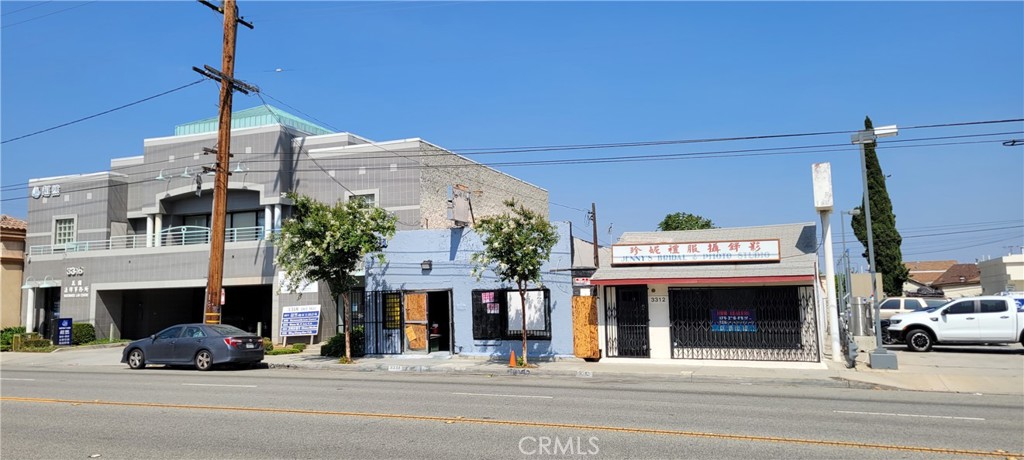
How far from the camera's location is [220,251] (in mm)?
23859

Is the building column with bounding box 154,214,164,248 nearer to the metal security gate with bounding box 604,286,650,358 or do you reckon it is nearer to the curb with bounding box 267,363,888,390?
the curb with bounding box 267,363,888,390

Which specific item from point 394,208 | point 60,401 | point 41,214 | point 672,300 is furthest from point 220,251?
point 41,214

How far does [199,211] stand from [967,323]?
107 ft

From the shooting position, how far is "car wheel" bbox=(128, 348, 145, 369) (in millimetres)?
21391

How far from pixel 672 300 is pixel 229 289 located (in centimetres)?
2456

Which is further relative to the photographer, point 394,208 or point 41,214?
point 41,214

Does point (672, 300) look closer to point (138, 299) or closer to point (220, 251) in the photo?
point (220, 251)

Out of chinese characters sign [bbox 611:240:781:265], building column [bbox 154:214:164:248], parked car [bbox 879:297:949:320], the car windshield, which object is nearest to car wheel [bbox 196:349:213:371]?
the car windshield

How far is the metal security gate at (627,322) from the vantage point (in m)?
21.2

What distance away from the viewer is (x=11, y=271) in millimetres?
36844

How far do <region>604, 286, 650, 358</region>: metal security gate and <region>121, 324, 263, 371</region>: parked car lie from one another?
35.5 ft

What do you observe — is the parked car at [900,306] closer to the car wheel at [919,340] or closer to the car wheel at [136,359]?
the car wheel at [919,340]

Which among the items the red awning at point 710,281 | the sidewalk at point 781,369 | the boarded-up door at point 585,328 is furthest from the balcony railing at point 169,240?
the red awning at point 710,281

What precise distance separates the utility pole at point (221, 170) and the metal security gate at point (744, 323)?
1525cm
